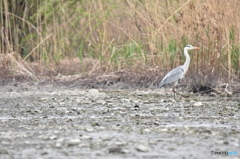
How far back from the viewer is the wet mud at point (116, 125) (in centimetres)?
391

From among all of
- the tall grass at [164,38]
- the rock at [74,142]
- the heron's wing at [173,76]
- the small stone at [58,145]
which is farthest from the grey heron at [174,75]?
the small stone at [58,145]

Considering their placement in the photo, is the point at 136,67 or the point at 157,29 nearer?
the point at 157,29

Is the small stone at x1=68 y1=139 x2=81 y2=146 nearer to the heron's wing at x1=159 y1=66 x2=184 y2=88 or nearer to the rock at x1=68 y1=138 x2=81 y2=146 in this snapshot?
the rock at x1=68 y1=138 x2=81 y2=146

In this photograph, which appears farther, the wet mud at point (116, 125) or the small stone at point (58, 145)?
the small stone at point (58, 145)

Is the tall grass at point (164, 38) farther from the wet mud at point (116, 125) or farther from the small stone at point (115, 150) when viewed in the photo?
the small stone at point (115, 150)

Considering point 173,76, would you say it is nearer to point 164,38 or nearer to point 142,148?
point 164,38

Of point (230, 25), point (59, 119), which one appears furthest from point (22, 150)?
point (230, 25)

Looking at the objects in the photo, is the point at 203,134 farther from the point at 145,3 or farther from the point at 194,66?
the point at 145,3

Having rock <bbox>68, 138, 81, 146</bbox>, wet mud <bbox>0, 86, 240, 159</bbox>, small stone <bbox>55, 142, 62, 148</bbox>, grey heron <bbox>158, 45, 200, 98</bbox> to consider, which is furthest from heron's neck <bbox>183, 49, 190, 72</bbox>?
small stone <bbox>55, 142, 62, 148</bbox>

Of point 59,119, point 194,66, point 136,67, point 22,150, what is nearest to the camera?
point 22,150

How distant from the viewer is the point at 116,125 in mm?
5234

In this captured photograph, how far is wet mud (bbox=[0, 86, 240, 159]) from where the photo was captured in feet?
12.8

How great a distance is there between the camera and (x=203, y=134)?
4.60 m

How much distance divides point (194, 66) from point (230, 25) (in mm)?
874
